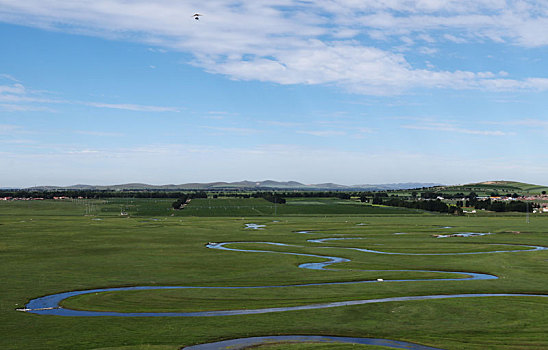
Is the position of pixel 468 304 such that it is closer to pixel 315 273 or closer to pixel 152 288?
pixel 315 273

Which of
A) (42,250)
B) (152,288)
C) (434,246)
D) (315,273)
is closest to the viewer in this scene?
(152,288)

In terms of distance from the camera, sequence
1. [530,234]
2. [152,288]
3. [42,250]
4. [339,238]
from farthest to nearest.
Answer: [530,234] < [339,238] < [42,250] < [152,288]

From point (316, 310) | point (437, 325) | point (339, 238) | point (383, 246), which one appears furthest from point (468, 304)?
point (339, 238)

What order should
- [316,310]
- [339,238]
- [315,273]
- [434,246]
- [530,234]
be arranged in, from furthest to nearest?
[530,234] → [339,238] → [434,246] → [315,273] → [316,310]

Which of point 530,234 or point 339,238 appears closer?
point 339,238

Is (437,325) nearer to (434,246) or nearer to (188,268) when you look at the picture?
(188,268)

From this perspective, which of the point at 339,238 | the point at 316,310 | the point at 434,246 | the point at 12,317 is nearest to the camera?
the point at 12,317

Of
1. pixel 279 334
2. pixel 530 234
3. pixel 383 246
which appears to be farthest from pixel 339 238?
pixel 279 334

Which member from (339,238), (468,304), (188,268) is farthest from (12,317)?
(339,238)

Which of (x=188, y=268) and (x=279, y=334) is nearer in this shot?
(x=279, y=334)
